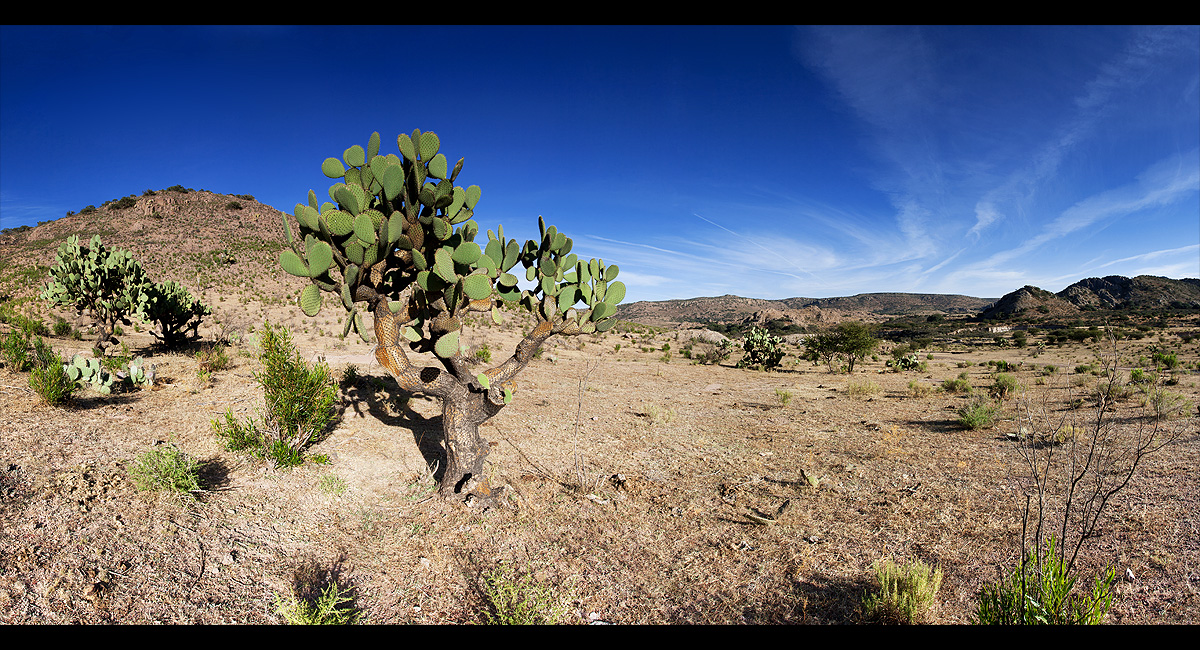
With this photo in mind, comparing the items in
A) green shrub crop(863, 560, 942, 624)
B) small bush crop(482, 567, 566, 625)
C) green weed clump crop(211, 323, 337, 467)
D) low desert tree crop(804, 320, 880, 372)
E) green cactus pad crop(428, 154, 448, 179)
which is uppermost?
green cactus pad crop(428, 154, 448, 179)

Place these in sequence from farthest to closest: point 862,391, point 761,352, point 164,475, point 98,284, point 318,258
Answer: point 761,352
point 862,391
point 98,284
point 318,258
point 164,475

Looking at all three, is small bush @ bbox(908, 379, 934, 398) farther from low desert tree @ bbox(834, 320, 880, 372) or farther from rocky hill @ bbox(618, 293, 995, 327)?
rocky hill @ bbox(618, 293, 995, 327)

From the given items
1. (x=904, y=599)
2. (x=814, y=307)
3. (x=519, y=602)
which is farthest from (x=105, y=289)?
(x=814, y=307)

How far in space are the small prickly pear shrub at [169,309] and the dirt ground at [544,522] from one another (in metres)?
6.08

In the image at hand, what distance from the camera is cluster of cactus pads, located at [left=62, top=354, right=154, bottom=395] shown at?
6.53 metres

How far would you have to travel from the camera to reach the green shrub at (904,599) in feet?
10.1

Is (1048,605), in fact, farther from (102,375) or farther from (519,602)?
(102,375)

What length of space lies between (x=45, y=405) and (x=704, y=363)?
71.7 feet

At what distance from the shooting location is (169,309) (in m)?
12.7

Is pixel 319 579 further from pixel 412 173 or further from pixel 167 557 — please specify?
pixel 412 173

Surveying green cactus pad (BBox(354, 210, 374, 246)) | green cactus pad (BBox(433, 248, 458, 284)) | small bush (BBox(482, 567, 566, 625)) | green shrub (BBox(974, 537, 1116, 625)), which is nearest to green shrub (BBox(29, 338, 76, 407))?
green cactus pad (BBox(354, 210, 374, 246))

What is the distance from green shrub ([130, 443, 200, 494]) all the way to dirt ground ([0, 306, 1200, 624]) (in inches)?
5.7

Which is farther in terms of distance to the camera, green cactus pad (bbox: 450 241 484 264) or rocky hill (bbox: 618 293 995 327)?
rocky hill (bbox: 618 293 995 327)

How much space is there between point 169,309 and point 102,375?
731 centimetres
